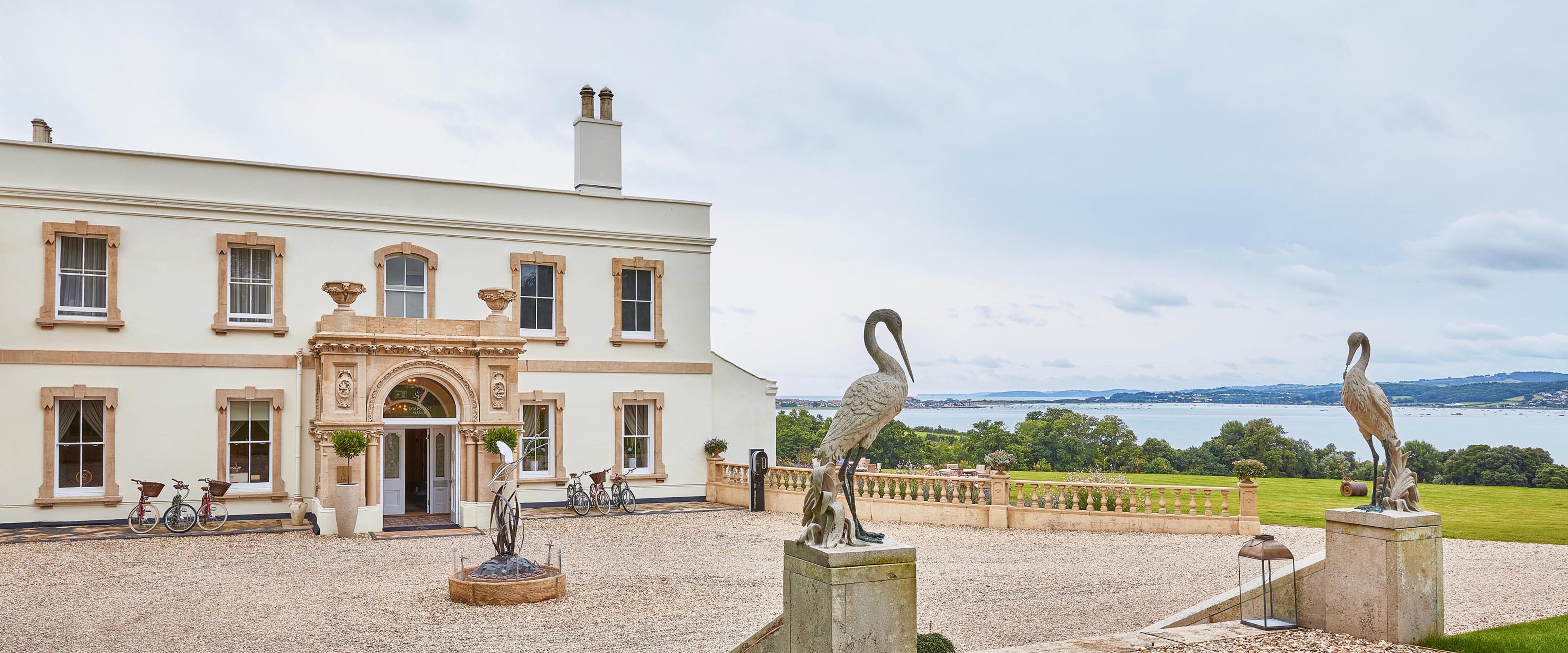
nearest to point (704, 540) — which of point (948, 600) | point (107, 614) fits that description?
point (948, 600)

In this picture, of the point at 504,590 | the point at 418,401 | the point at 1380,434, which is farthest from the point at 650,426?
the point at 1380,434

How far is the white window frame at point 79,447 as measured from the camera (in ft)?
52.4

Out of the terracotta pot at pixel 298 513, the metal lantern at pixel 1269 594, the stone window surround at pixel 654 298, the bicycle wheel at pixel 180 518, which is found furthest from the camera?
the stone window surround at pixel 654 298

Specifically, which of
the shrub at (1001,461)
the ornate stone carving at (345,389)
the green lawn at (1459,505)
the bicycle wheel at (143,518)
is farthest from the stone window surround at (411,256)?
the green lawn at (1459,505)

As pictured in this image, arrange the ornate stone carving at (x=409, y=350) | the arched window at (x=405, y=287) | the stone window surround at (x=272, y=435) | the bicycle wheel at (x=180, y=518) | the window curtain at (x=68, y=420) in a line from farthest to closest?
the arched window at (x=405, y=287) < the stone window surround at (x=272, y=435) < the window curtain at (x=68, y=420) < the bicycle wheel at (x=180, y=518) < the ornate stone carving at (x=409, y=350)

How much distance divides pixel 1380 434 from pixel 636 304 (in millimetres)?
14641

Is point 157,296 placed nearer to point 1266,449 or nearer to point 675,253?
point 675,253

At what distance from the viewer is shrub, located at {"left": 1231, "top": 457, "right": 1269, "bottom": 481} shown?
14.8m

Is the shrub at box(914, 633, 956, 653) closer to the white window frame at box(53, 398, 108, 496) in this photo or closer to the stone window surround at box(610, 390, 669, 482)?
the stone window surround at box(610, 390, 669, 482)

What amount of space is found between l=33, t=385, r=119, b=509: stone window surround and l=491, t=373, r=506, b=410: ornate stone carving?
5970 mm

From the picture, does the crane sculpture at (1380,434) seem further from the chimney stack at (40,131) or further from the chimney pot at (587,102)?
the chimney stack at (40,131)

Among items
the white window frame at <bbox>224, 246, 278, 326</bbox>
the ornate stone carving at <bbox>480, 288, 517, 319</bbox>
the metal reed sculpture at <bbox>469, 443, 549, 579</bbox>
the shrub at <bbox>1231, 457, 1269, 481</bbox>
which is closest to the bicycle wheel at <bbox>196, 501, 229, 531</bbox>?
the white window frame at <bbox>224, 246, 278, 326</bbox>

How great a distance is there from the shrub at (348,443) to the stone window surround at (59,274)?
453 cm

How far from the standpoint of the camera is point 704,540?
14680mm
